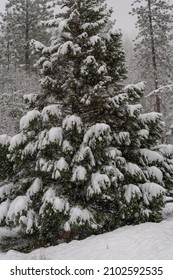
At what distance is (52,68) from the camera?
1269 cm

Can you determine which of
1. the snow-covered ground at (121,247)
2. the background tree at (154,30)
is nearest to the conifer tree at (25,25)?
the background tree at (154,30)

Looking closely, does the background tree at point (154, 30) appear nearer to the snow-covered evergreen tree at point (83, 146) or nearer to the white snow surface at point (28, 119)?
the snow-covered evergreen tree at point (83, 146)

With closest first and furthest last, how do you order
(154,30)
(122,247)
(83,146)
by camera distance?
(122,247), (83,146), (154,30)

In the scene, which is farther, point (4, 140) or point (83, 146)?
point (4, 140)

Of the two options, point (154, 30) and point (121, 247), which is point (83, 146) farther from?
point (154, 30)

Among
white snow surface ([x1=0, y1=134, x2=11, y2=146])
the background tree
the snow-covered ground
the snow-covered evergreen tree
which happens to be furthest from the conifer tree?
the snow-covered ground

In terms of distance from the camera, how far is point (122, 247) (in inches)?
375

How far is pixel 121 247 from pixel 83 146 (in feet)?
10.7

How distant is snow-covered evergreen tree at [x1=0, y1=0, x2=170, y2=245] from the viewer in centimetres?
1112

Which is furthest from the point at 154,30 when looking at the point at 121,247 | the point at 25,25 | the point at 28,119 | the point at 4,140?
the point at 121,247

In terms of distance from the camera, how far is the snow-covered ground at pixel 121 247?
888 cm

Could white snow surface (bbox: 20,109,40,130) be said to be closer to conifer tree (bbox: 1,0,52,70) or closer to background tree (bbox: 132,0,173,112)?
background tree (bbox: 132,0,173,112)

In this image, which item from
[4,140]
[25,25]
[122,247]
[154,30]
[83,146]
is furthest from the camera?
[25,25]

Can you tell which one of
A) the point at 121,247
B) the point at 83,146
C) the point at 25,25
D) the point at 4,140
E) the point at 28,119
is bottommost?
the point at 121,247
